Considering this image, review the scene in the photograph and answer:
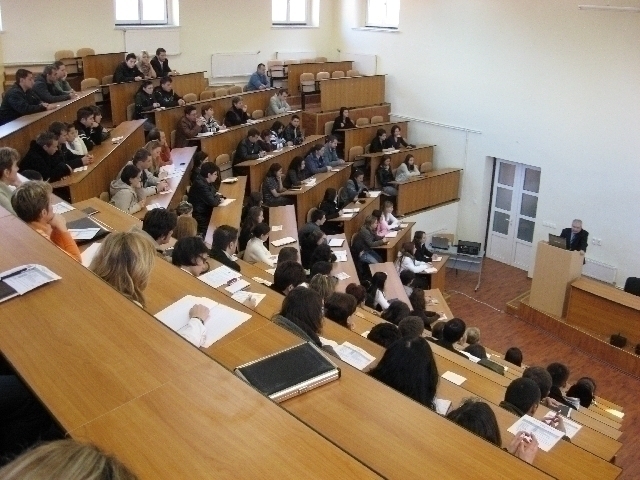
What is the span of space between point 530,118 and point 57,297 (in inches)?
354

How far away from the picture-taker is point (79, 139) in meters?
6.37

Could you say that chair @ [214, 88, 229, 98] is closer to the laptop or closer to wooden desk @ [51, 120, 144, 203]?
wooden desk @ [51, 120, 144, 203]

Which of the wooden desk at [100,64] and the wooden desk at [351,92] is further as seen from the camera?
the wooden desk at [351,92]

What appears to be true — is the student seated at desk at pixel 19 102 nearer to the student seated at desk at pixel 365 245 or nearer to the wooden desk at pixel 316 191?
the wooden desk at pixel 316 191

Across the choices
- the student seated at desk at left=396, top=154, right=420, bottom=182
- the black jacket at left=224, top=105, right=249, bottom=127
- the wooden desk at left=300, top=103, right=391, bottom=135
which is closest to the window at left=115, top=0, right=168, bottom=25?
the black jacket at left=224, top=105, right=249, bottom=127

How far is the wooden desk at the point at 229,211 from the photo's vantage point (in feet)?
21.8

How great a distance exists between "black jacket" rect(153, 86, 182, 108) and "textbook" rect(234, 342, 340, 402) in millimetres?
7271

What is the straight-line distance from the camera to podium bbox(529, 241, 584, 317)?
828cm

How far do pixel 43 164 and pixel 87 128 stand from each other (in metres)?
1.37

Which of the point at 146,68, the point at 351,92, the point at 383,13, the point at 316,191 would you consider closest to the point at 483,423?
the point at 316,191

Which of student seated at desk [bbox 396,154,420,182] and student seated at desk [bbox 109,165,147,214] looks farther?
student seated at desk [bbox 396,154,420,182]

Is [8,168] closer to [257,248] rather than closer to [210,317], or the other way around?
[210,317]

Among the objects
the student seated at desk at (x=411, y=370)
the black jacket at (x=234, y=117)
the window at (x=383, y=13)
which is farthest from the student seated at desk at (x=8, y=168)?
the window at (x=383, y=13)

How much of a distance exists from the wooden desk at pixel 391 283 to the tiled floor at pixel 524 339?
1.40 m
